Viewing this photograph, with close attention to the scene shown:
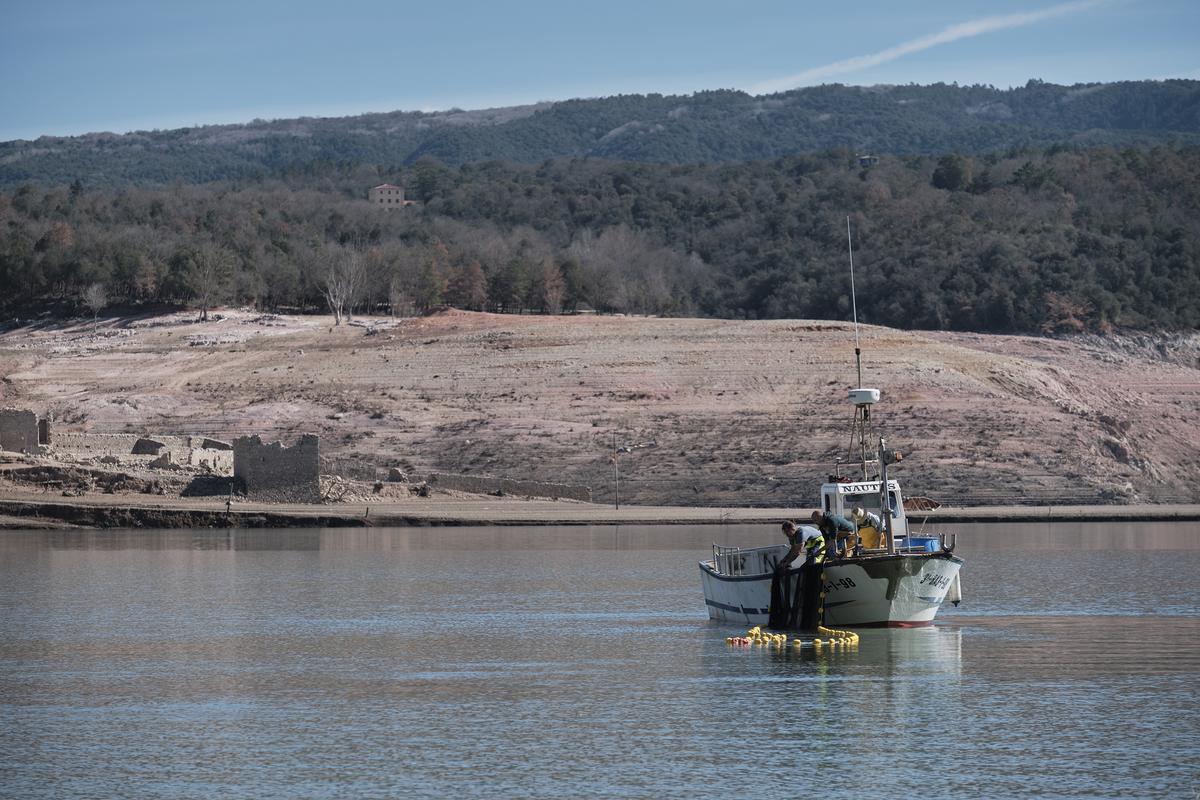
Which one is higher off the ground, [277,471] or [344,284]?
[344,284]

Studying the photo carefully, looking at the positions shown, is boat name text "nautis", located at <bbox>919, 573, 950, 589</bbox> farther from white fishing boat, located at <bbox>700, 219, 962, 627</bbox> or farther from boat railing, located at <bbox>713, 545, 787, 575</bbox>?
boat railing, located at <bbox>713, 545, 787, 575</bbox>

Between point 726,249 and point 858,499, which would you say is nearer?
point 858,499

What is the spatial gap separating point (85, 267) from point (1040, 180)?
62.9 m

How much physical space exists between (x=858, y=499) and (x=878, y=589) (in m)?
2.28

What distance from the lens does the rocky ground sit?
63.3m

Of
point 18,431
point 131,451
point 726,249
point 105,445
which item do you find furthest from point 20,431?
point 726,249

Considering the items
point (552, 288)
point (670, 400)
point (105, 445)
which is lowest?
point (105, 445)

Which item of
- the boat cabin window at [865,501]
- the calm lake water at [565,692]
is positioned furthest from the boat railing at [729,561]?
the boat cabin window at [865,501]

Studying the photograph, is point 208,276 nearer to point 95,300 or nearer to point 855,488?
point 95,300

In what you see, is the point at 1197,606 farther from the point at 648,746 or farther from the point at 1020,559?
the point at 648,746

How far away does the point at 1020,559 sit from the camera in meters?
43.6

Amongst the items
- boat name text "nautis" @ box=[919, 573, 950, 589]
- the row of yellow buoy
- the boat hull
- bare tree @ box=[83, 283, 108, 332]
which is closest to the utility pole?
the boat hull

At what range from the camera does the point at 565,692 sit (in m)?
22.8

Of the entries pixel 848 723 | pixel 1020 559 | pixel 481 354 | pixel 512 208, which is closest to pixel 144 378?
pixel 481 354
